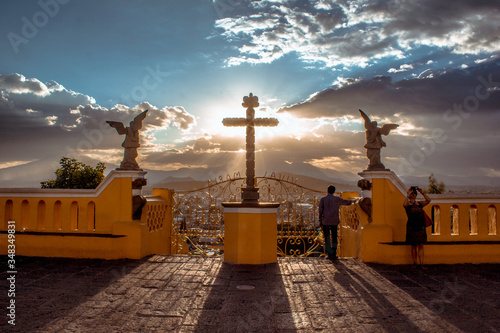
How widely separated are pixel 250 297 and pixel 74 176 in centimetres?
2651

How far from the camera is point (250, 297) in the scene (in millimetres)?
5230

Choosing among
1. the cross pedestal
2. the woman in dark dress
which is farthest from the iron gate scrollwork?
the woman in dark dress

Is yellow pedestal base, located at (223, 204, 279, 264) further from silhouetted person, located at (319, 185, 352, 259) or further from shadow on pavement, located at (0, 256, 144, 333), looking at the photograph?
shadow on pavement, located at (0, 256, 144, 333)

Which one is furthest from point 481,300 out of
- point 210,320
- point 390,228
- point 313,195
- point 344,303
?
point 313,195

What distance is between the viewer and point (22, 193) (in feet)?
28.3

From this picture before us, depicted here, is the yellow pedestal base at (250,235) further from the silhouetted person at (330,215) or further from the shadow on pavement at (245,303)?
the silhouetted person at (330,215)

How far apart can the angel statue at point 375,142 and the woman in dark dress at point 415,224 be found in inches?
44.6

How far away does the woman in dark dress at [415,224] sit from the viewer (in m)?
7.23

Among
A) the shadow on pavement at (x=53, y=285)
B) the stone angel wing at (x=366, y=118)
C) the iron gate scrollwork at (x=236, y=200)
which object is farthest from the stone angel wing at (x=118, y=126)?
the stone angel wing at (x=366, y=118)

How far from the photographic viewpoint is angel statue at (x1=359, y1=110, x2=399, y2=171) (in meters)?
8.22

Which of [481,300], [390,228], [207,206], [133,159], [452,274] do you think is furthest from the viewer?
[207,206]

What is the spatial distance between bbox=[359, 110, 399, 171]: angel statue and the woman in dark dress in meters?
1.13

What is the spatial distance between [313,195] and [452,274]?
3922 millimetres

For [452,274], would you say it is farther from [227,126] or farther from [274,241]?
[227,126]
